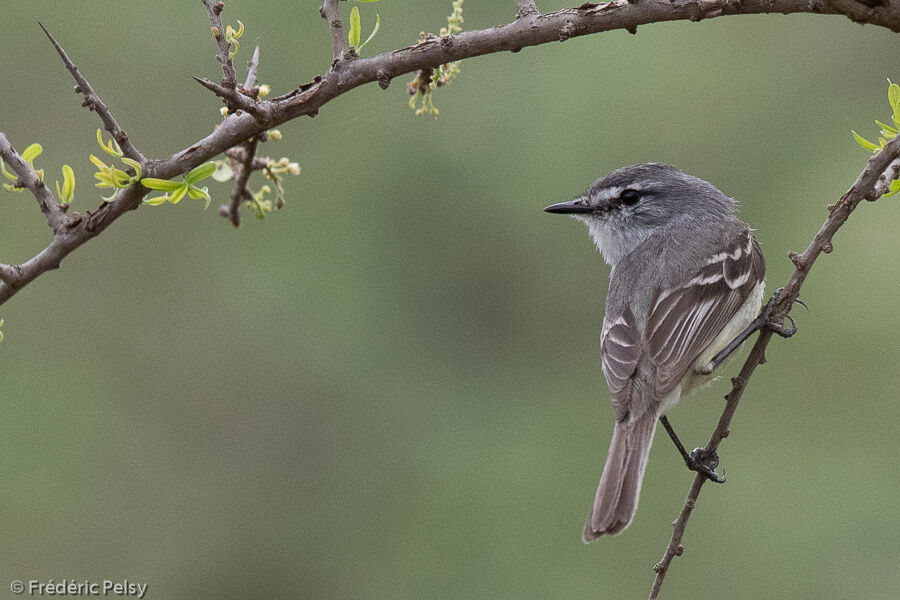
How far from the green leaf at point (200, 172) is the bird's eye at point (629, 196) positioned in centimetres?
284

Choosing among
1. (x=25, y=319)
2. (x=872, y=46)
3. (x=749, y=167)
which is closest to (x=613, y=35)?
(x=749, y=167)

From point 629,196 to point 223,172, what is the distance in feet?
8.57

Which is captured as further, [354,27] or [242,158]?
[242,158]

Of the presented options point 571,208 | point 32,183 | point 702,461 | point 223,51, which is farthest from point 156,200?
point 571,208

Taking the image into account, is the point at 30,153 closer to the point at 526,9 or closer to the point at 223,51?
the point at 223,51

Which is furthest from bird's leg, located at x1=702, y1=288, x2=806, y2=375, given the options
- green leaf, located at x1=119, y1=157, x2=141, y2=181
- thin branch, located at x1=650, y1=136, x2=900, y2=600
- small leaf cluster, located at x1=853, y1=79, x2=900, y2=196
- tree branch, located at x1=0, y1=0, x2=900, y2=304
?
green leaf, located at x1=119, y1=157, x2=141, y2=181

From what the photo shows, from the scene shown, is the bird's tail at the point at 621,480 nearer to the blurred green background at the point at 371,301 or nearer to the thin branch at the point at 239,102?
the thin branch at the point at 239,102

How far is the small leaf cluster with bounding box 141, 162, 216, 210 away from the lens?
108 inches

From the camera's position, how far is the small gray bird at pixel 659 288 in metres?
4.45

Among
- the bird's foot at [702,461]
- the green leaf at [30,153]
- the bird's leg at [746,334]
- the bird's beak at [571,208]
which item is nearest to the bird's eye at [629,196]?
the bird's beak at [571,208]

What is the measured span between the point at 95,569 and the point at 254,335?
204 cm

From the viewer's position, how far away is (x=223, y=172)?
10.4 feet

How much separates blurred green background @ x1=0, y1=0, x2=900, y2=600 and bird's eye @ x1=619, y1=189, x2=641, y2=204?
1.88 metres

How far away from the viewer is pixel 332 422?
7828 millimetres
